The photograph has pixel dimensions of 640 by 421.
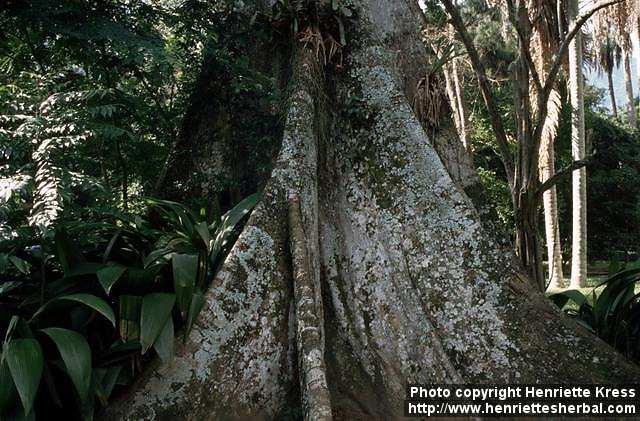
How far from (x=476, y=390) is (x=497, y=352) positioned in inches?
9.9

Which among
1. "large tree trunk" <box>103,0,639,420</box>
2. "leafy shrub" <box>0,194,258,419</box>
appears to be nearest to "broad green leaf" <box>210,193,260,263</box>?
"leafy shrub" <box>0,194,258,419</box>

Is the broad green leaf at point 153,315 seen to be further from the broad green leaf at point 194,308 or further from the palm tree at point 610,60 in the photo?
the palm tree at point 610,60

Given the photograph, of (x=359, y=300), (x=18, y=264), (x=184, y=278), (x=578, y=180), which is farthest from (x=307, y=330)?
(x=578, y=180)

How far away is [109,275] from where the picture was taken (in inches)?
125

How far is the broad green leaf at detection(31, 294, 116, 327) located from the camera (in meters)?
2.92

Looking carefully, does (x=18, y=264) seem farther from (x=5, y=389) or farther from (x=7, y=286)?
(x=5, y=389)

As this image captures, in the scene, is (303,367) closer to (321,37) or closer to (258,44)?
(321,37)

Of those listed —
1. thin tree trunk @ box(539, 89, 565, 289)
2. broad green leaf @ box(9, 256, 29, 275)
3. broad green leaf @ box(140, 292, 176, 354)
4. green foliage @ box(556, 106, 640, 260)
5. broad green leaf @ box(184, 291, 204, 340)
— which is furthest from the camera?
green foliage @ box(556, 106, 640, 260)

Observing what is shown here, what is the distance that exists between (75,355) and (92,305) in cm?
25

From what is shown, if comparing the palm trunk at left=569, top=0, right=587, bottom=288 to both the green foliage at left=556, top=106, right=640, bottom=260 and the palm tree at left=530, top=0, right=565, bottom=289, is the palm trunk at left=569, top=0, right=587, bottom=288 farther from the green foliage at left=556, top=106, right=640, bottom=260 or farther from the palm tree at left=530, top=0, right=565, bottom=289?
the green foliage at left=556, top=106, right=640, bottom=260

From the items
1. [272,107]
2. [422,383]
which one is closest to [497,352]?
[422,383]

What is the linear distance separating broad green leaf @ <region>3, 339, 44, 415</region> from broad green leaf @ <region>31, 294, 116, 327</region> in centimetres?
29

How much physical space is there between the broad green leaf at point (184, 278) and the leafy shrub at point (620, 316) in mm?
3048

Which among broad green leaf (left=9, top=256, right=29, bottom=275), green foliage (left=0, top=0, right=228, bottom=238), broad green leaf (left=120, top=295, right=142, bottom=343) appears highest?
green foliage (left=0, top=0, right=228, bottom=238)
